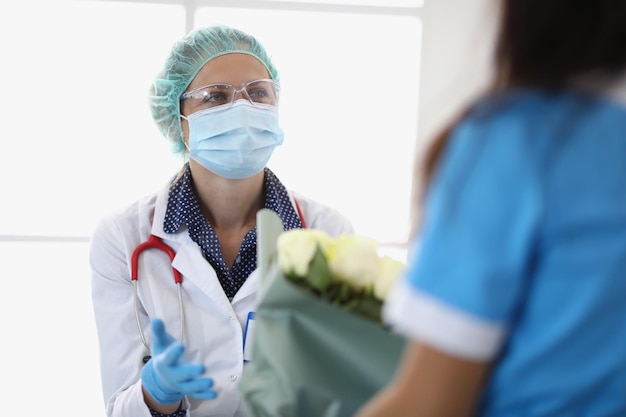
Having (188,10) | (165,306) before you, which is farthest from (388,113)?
(165,306)

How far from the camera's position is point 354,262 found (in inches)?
35.1

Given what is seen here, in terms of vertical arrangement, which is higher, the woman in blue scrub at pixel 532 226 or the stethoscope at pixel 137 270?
the woman in blue scrub at pixel 532 226

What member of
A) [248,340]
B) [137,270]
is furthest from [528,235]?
[137,270]

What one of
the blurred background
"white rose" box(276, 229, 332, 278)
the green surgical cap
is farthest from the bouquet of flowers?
the blurred background

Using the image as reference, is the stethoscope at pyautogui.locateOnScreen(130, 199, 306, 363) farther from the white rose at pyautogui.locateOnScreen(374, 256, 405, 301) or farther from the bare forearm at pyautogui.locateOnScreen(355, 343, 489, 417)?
the bare forearm at pyautogui.locateOnScreen(355, 343, 489, 417)

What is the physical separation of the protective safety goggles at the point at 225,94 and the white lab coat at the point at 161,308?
1.02 feet

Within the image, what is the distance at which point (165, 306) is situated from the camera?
1.71m

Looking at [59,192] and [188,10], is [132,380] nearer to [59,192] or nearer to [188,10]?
[59,192]

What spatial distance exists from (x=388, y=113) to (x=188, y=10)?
0.99 m

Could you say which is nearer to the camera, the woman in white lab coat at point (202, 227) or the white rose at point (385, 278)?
the white rose at point (385, 278)

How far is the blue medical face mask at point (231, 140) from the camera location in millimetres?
1852

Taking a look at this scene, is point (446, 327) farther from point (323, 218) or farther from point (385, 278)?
point (323, 218)

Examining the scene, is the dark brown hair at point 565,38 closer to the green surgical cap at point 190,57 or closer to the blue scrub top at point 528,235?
the blue scrub top at point 528,235

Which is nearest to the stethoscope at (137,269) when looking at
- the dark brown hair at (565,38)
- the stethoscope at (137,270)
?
the stethoscope at (137,270)
